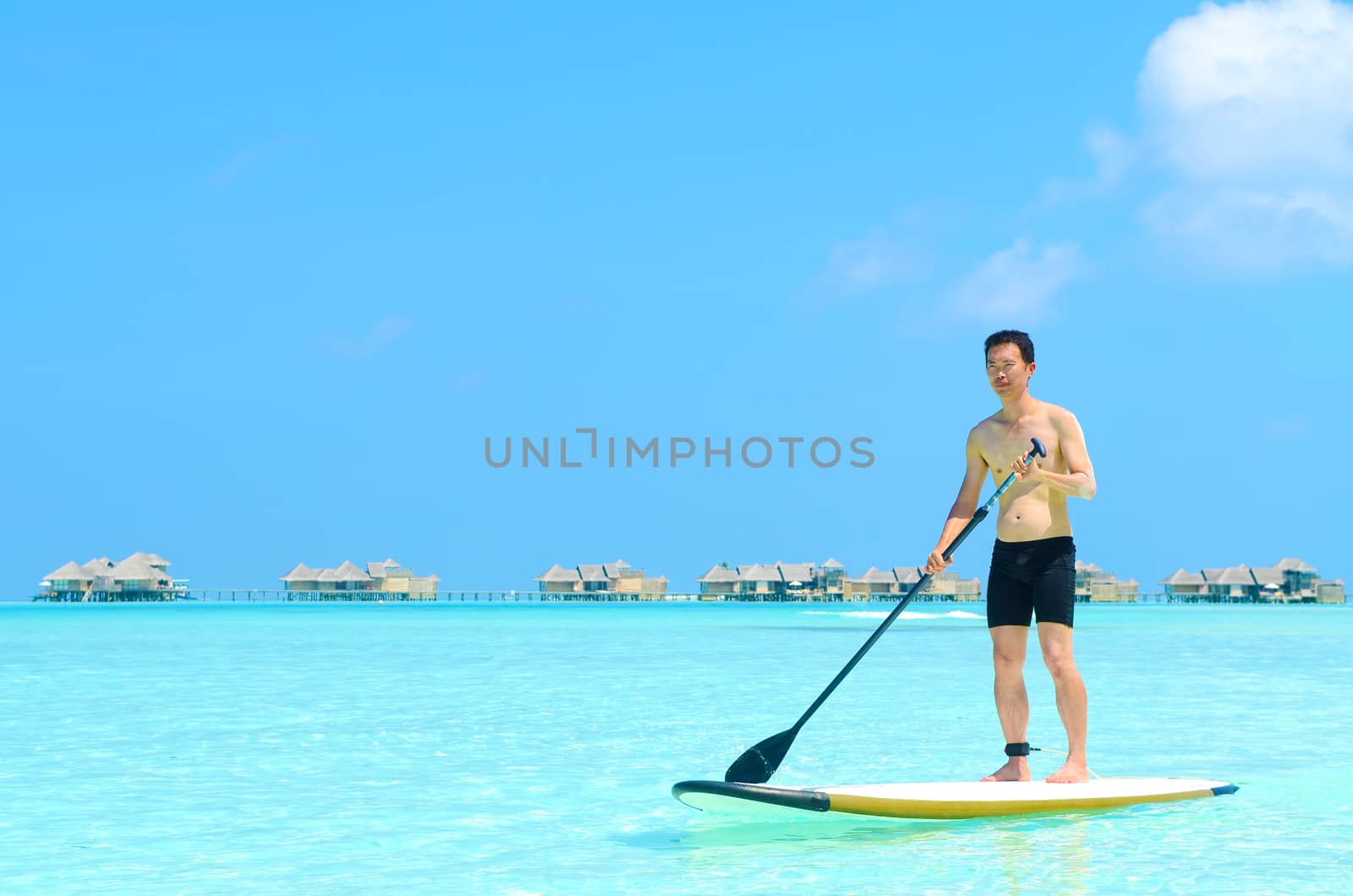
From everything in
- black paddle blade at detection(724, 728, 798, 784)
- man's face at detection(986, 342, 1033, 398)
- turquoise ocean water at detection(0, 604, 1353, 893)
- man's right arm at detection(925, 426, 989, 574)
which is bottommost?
turquoise ocean water at detection(0, 604, 1353, 893)

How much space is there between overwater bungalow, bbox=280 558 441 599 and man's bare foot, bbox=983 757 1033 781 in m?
116

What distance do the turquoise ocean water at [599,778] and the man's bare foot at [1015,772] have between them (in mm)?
247

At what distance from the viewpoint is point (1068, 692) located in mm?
6324

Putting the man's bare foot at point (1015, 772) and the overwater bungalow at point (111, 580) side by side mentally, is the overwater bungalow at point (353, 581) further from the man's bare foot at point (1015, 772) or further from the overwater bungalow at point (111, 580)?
the man's bare foot at point (1015, 772)

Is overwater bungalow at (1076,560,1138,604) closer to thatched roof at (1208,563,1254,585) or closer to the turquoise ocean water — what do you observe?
thatched roof at (1208,563,1254,585)

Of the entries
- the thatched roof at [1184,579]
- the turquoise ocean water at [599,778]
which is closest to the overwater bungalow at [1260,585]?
the thatched roof at [1184,579]

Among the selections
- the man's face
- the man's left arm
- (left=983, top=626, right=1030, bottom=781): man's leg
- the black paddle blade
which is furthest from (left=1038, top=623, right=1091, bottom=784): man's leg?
the black paddle blade

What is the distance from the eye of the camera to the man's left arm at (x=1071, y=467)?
19.8 ft

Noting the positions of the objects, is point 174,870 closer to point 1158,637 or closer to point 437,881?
point 437,881

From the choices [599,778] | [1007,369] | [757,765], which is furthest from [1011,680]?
[599,778]

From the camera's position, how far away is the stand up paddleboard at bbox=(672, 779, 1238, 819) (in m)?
5.80

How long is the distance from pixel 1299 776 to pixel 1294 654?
704 inches

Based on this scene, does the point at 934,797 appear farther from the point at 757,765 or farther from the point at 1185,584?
the point at 1185,584

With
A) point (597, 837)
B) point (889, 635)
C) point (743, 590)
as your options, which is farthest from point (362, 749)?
point (743, 590)
